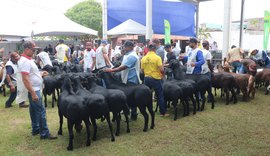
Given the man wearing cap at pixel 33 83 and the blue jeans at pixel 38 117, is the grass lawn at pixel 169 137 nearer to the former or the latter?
the blue jeans at pixel 38 117

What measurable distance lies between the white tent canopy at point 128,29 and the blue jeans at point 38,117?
1226cm

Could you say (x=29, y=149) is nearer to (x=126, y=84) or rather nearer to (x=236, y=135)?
(x=126, y=84)

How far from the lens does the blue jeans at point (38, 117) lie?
5.76 metres

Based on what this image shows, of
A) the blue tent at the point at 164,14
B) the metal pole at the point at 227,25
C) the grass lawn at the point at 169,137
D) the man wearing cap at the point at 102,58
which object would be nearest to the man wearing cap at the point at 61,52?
the man wearing cap at the point at 102,58

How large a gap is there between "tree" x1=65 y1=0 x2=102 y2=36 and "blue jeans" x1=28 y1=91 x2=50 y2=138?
44.6 m

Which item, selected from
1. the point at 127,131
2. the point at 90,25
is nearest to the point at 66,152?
the point at 127,131

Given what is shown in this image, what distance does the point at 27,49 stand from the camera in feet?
18.4

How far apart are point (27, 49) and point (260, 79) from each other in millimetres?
8298

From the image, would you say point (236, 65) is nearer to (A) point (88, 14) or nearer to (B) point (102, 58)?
(B) point (102, 58)

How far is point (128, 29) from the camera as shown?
17969 millimetres

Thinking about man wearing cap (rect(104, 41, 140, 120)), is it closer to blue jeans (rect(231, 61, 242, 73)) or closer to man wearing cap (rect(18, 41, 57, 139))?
man wearing cap (rect(18, 41, 57, 139))

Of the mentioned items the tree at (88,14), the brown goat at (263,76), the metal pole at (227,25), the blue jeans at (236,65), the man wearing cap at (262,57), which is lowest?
the brown goat at (263,76)

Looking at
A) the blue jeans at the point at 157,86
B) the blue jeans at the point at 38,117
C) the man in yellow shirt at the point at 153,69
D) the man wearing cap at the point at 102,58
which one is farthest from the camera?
the man wearing cap at the point at 102,58

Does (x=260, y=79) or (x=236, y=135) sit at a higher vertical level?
(x=260, y=79)
